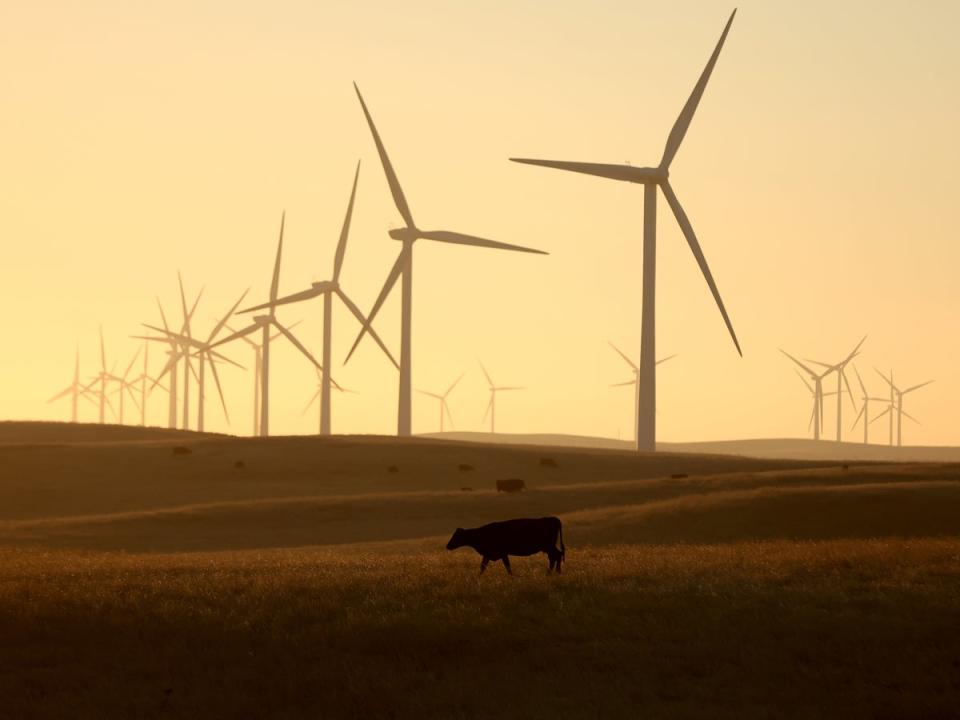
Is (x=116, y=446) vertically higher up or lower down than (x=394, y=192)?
lower down

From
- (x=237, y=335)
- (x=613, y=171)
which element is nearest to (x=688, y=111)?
(x=613, y=171)

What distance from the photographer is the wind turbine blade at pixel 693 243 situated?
74375 millimetres

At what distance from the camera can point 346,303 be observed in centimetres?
10538

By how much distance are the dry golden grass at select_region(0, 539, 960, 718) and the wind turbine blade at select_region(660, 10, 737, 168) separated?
5855 cm

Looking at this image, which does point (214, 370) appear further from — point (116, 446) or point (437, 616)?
point (437, 616)

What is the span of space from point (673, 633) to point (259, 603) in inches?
263

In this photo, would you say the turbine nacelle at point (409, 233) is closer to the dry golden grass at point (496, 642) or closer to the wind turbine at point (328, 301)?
the wind turbine at point (328, 301)

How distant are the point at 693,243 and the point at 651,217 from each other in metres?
5.23

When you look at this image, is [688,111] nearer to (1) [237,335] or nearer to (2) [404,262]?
(2) [404,262]

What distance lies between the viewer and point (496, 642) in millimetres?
20359

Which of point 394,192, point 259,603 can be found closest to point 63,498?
point 394,192

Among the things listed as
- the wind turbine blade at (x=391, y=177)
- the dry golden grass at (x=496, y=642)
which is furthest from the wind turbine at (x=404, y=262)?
the dry golden grass at (x=496, y=642)

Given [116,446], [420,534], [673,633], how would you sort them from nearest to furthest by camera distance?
[673,633]
[420,534]
[116,446]

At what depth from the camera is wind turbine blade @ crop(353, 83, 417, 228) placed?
93.9 m
